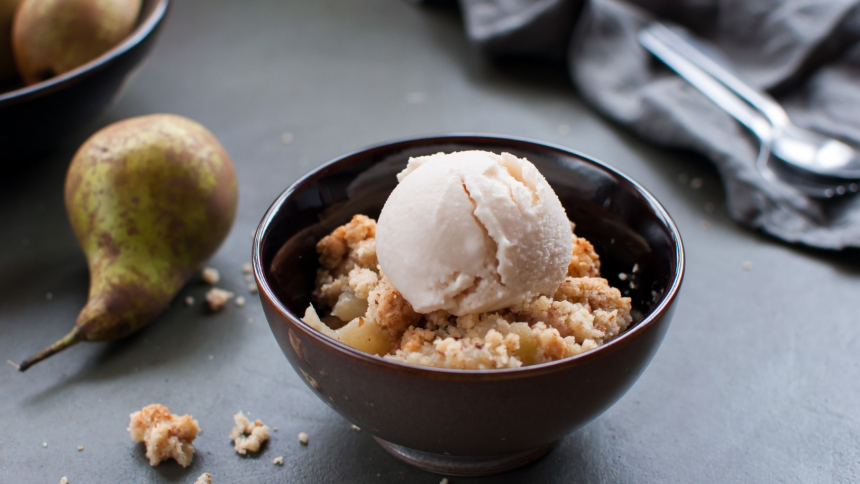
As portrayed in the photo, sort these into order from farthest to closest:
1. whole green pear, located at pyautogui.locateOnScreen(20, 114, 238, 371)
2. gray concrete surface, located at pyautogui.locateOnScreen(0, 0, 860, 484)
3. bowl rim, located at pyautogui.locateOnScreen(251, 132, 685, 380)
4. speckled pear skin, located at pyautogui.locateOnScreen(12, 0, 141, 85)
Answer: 1. speckled pear skin, located at pyautogui.locateOnScreen(12, 0, 141, 85)
2. whole green pear, located at pyautogui.locateOnScreen(20, 114, 238, 371)
3. gray concrete surface, located at pyautogui.locateOnScreen(0, 0, 860, 484)
4. bowl rim, located at pyautogui.locateOnScreen(251, 132, 685, 380)

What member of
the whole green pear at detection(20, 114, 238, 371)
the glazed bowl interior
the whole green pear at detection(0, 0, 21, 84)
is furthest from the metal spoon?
the whole green pear at detection(0, 0, 21, 84)

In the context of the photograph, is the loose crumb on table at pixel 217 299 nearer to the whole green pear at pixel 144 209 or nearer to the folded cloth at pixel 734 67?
the whole green pear at pixel 144 209

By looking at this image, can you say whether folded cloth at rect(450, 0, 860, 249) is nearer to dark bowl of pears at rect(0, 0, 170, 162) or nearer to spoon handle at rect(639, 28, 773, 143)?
spoon handle at rect(639, 28, 773, 143)

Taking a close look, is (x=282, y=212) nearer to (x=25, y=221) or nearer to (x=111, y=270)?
(x=111, y=270)

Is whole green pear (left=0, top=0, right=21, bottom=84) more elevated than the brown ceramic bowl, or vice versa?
the brown ceramic bowl

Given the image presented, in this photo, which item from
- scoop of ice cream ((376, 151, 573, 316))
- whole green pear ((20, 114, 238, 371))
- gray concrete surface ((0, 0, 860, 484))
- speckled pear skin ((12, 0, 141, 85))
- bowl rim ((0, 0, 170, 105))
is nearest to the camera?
scoop of ice cream ((376, 151, 573, 316))

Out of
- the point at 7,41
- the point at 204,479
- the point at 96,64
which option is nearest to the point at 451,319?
the point at 204,479

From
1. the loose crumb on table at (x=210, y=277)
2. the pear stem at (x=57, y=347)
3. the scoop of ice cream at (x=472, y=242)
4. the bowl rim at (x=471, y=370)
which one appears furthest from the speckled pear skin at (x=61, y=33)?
the scoop of ice cream at (x=472, y=242)

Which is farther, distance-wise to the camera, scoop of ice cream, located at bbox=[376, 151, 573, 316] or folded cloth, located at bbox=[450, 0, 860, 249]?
folded cloth, located at bbox=[450, 0, 860, 249]

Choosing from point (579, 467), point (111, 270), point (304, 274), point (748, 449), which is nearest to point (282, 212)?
point (304, 274)
